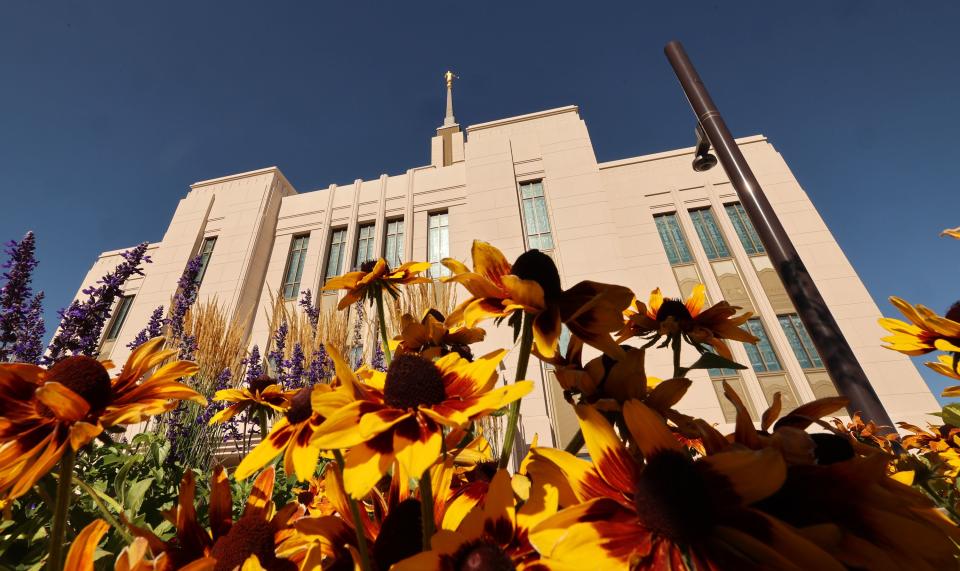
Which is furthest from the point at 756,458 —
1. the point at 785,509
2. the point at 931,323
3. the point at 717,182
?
the point at 717,182

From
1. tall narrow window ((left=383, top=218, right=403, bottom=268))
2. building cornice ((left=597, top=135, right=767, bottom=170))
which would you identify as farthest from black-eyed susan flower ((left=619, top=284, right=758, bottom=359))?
building cornice ((left=597, top=135, right=767, bottom=170))

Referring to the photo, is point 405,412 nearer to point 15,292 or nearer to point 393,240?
point 15,292

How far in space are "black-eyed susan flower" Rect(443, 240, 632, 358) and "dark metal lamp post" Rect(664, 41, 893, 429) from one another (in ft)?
7.48

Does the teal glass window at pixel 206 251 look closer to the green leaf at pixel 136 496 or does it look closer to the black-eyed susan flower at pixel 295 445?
the green leaf at pixel 136 496

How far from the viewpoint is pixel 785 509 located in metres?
0.39

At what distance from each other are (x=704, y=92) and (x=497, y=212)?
24.2 feet

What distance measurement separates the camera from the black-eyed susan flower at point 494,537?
394mm

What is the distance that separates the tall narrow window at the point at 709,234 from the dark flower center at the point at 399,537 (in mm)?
12933

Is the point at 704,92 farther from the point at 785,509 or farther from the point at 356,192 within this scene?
the point at 356,192

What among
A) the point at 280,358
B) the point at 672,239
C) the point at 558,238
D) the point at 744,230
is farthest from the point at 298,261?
the point at 744,230

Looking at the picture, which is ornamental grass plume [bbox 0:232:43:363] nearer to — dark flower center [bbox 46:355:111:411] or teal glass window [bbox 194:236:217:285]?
dark flower center [bbox 46:355:111:411]

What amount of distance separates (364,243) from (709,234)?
11358 millimetres

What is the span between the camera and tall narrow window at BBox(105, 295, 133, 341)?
12.9m

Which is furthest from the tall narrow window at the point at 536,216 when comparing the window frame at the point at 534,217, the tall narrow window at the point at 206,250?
the tall narrow window at the point at 206,250
